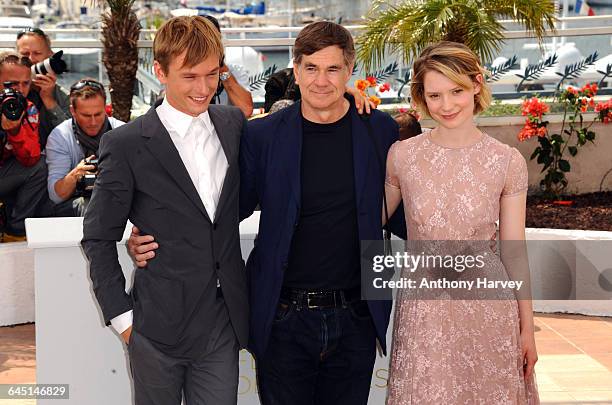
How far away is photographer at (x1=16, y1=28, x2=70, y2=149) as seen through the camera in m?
7.11

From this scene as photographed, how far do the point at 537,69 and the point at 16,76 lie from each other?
5312mm

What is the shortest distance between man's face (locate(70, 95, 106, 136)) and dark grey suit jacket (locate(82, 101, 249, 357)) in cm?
314

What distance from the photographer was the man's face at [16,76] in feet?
22.7

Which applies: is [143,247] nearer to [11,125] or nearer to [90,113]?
[90,113]

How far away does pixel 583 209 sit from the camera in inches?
340

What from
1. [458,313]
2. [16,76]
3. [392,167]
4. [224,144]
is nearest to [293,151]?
[224,144]

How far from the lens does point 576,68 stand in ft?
31.0

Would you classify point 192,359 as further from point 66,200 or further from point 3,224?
point 3,224

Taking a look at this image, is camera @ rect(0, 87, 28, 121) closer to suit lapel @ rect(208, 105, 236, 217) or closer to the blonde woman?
suit lapel @ rect(208, 105, 236, 217)

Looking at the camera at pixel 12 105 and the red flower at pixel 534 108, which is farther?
the red flower at pixel 534 108

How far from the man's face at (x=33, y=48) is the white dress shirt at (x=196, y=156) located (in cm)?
485

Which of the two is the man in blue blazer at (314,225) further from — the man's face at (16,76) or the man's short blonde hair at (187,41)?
the man's face at (16,76)

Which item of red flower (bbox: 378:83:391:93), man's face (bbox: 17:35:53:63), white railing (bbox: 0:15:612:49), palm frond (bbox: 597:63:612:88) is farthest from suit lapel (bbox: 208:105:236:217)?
palm frond (bbox: 597:63:612:88)

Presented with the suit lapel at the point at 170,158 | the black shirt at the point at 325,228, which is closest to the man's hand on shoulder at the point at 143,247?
the suit lapel at the point at 170,158
